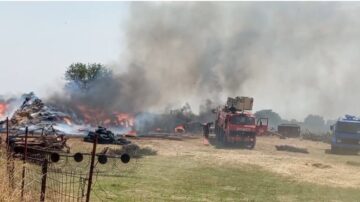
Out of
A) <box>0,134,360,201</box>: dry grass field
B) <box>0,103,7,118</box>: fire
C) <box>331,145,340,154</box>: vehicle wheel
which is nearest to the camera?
<box>0,134,360,201</box>: dry grass field

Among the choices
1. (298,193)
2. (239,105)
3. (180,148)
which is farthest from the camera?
(239,105)

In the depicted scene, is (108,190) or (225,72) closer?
(108,190)

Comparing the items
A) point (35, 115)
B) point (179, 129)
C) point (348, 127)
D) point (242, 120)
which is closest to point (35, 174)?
point (242, 120)

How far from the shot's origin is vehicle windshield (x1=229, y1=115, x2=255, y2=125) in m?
33.6

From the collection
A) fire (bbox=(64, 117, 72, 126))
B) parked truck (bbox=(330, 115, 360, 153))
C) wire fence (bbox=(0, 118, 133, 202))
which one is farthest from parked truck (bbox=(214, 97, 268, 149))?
wire fence (bbox=(0, 118, 133, 202))

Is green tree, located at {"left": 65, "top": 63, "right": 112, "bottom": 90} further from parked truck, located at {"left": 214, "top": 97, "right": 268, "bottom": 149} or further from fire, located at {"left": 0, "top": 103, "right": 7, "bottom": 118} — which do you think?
parked truck, located at {"left": 214, "top": 97, "right": 268, "bottom": 149}

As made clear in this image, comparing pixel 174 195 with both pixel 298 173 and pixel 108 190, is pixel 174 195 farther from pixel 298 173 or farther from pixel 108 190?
pixel 298 173

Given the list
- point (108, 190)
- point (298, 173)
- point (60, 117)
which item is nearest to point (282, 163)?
point (298, 173)

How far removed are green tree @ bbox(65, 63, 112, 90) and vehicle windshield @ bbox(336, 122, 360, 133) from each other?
31200 mm

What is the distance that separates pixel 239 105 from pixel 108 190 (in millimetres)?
22346

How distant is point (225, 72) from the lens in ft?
190

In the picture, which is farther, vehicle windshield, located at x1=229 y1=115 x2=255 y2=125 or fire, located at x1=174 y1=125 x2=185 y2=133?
fire, located at x1=174 y1=125 x2=185 y2=133

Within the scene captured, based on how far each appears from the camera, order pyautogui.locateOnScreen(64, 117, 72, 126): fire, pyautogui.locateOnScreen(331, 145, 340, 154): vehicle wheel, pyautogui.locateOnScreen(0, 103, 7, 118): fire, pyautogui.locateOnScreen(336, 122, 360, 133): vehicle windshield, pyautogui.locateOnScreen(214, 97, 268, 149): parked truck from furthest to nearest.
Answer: pyautogui.locateOnScreen(64, 117, 72, 126): fire, pyautogui.locateOnScreen(0, 103, 7, 118): fire, pyautogui.locateOnScreen(331, 145, 340, 154): vehicle wheel, pyautogui.locateOnScreen(214, 97, 268, 149): parked truck, pyautogui.locateOnScreen(336, 122, 360, 133): vehicle windshield

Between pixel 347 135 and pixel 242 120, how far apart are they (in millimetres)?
7251
